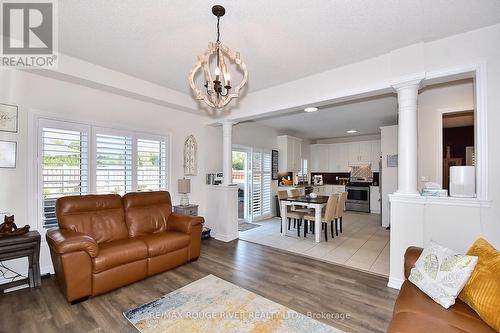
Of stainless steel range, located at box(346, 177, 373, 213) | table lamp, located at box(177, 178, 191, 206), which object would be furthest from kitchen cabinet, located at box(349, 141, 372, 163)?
table lamp, located at box(177, 178, 191, 206)

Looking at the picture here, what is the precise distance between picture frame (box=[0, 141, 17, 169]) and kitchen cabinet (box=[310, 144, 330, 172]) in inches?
322

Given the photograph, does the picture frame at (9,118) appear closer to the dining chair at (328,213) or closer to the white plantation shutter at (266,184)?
the dining chair at (328,213)

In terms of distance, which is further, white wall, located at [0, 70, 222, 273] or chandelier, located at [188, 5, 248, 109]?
white wall, located at [0, 70, 222, 273]

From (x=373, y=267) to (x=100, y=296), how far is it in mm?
3426

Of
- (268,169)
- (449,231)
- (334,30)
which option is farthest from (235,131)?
(449,231)

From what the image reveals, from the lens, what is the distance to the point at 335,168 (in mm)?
8539

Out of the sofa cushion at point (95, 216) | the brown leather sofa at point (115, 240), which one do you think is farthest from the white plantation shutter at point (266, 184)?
the sofa cushion at point (95, 216)

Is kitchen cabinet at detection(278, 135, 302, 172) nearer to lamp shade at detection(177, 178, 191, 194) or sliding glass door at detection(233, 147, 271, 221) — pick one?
sliding glass door at detection(233, 147, 271, 221)

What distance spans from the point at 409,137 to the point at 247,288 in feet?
8.34

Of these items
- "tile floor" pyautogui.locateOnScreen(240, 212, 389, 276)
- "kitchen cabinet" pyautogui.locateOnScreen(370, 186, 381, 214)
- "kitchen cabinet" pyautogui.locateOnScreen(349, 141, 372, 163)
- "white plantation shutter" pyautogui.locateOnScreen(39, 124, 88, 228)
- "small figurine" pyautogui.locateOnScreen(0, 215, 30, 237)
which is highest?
"kitchen cabinet" pyautogui.locateOnScreen(349, 141, 372, 163)

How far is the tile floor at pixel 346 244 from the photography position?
348 cm

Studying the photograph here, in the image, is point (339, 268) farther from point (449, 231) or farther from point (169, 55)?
point (169, 55)

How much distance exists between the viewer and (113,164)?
3.59 metres

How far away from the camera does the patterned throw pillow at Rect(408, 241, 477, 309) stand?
1.56 meters
